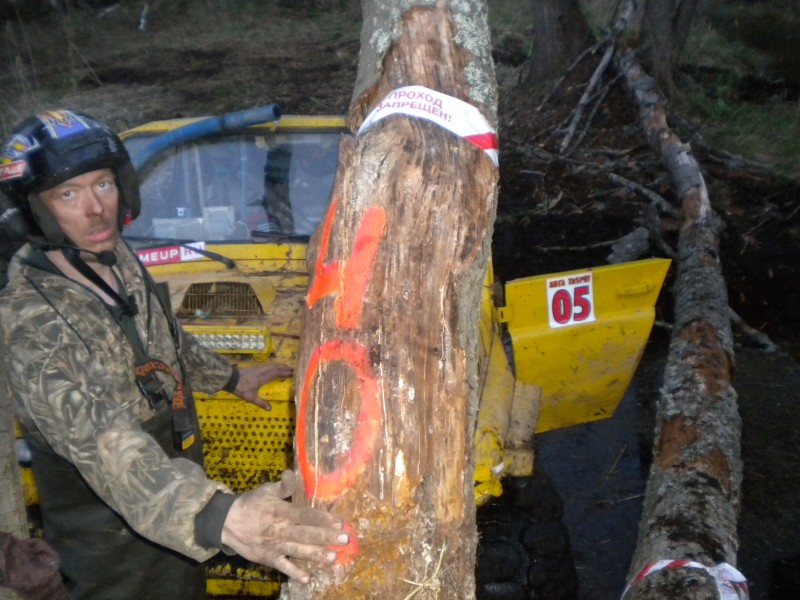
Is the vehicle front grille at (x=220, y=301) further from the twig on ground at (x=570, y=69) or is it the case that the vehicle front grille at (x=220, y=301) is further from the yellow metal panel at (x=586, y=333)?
the twig on ground at (x=570, y=69)

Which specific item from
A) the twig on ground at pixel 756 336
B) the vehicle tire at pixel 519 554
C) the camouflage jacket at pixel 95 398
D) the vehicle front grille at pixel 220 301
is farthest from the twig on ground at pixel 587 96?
→ the camouflage jacket at pixel 95 398

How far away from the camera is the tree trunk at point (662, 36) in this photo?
407 inches

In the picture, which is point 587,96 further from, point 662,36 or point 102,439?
point 102,439

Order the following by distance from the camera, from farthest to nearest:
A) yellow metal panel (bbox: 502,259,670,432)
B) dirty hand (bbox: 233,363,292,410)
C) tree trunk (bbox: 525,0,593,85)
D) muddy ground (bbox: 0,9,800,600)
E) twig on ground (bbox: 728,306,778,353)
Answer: tree trunk (bbox: 525,0,593,85)
twig on ground (bbox: 728,306,778,353)
muddy ground (bbox: 0,9,800,600)
yellow metal panel (bbox: 502,259,670,432)
dirty hand (bbox: 233,363,292,410)

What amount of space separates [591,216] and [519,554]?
5.52 m

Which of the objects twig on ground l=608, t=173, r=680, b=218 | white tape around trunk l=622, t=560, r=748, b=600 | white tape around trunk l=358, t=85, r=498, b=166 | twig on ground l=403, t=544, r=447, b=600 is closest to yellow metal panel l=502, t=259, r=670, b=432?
white tape around trunk l=622, t=560, r=748, b=600

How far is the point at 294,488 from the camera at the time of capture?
1990mm

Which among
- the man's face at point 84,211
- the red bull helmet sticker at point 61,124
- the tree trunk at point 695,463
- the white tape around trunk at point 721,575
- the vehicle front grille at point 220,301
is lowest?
the white tape around trunk at point 721,575

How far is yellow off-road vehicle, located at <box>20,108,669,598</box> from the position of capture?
377 cm

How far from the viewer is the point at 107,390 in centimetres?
229

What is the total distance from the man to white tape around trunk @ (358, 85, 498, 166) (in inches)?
39.6

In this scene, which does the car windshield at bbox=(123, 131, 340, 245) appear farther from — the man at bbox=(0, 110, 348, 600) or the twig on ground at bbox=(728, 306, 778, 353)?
the twig on ground at bbox=(728, 306, 778, 353)

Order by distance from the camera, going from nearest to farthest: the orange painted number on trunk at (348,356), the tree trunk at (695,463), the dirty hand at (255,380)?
the orange painted number on trunk at (348,356)
the tree trunk at (695,463)
the dirty hand at (255,380)

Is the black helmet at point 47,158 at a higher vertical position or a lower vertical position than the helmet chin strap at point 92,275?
higher
